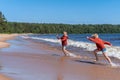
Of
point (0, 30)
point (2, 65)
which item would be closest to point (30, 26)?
point (0, 30)

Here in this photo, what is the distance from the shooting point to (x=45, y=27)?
599 ft

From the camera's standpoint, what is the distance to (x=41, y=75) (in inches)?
456

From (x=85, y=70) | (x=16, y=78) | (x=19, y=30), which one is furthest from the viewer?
(x=19, y=30)

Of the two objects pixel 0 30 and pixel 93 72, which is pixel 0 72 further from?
pixel 0 30

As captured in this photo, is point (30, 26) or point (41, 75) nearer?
point (41, 75)

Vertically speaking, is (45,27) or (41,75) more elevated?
(41,75)

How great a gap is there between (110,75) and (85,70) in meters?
1.46

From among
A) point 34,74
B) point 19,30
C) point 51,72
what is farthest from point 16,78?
point 19,30

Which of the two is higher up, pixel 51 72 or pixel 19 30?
pixel 51 72

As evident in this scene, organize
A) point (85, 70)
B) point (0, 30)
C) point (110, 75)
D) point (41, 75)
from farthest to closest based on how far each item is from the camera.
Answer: point (0, 30), point (85, 70), point (110, 75), point (41, 75)

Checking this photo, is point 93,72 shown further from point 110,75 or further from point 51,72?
point 51,72

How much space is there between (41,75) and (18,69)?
4.96ft

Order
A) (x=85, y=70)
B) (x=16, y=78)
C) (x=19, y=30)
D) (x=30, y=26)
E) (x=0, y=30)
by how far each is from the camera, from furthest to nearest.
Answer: (x=30, y=26)
(x=19, y=30)
(x=0, y=30)
(x=85, y=70)
(x=16, y=78)

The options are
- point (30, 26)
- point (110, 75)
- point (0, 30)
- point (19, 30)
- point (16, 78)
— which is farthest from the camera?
point (30, 26)
